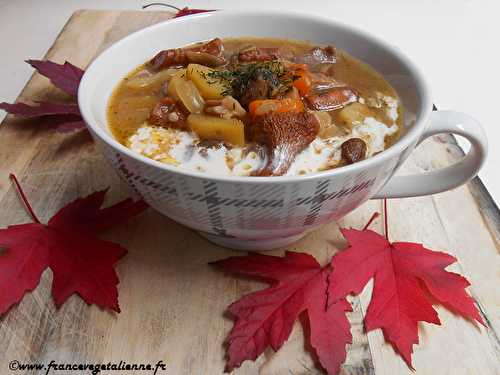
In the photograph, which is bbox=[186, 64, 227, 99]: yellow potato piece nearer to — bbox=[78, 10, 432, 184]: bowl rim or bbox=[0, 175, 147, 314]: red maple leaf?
bbox=[78, 10, 432, 184]: bowl rim

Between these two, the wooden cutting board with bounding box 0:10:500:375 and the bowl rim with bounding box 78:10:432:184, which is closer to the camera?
the bowl rim with bounding box 78:10:432:184

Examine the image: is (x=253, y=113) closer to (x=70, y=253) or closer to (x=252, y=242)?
(x=252, y=242)

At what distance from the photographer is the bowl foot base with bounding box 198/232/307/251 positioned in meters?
1.64

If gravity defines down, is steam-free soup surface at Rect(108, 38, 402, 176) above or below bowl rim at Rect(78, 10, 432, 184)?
below

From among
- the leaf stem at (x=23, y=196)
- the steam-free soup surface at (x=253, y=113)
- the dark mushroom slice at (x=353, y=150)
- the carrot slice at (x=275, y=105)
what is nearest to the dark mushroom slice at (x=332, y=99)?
the steam-free soup surface at (x=253, y=113)

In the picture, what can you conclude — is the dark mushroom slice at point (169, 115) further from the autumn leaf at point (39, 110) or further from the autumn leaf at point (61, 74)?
the autumn leaf at point (61, 74)

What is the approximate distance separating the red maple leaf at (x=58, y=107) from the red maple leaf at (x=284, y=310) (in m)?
1.01

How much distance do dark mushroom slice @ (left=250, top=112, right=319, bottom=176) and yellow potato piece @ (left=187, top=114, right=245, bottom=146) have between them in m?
0.06

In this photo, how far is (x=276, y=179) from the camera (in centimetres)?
127

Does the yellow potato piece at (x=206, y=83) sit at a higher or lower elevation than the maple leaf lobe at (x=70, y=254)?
higher

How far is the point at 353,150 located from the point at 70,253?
0.86 m

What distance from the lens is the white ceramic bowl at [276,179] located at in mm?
1310

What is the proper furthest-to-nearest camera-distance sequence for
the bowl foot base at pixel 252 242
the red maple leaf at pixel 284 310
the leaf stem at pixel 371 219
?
the leaf stem at pixel 371 219 → the bowl foot base at pixel 252 242 → the red maple leaf at pixel 284 310

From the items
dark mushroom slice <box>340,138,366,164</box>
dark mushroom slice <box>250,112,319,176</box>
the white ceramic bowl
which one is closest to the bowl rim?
the white ceramic bowl
